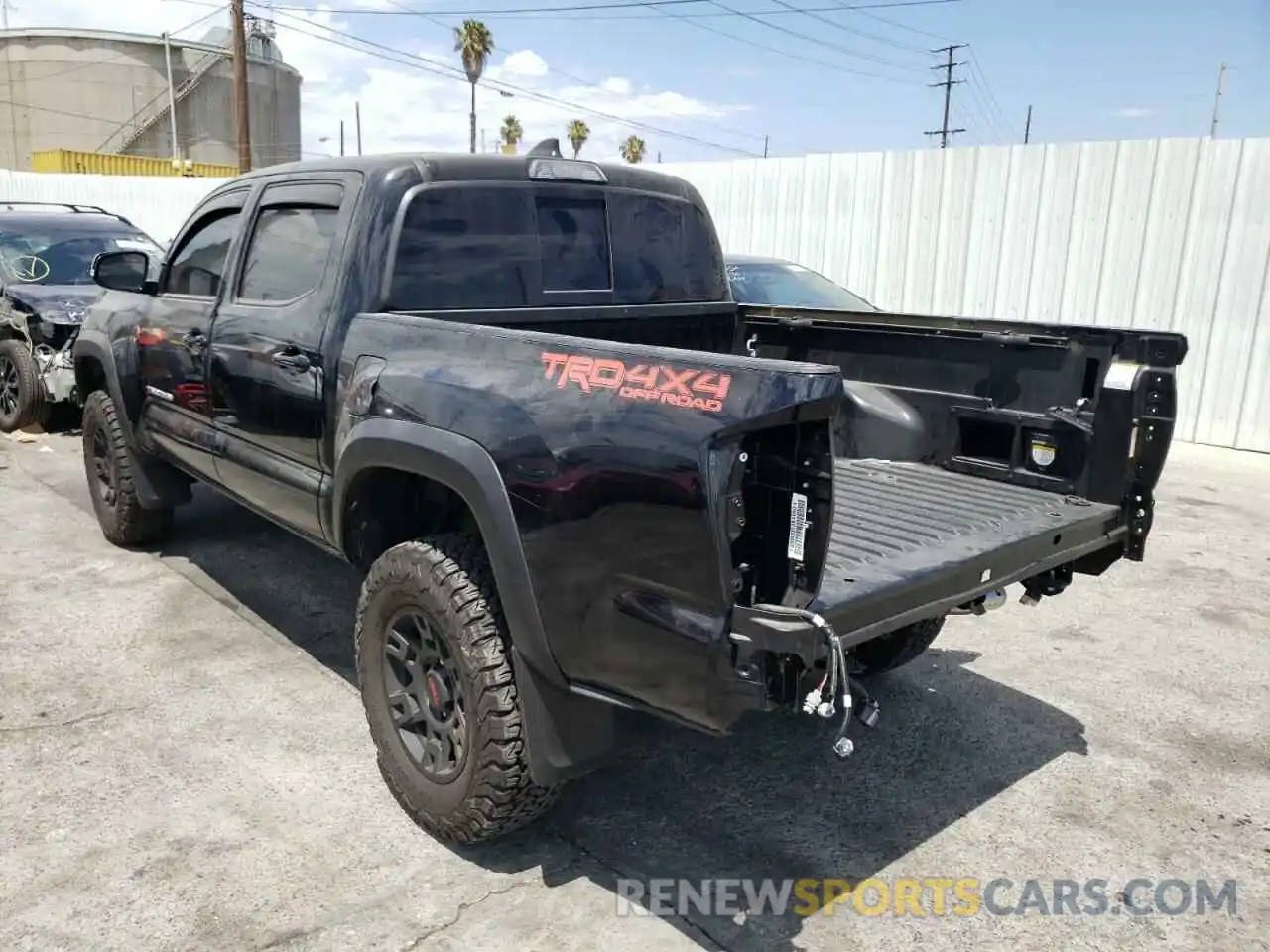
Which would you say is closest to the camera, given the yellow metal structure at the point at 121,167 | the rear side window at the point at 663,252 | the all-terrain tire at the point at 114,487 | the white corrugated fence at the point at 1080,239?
the rear side window at the point at 663,252

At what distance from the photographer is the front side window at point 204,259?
4500 millimetres

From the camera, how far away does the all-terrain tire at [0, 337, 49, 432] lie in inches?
339

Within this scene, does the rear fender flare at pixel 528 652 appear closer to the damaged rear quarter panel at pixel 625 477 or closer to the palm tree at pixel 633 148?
the damaged rear quarter panel at pixel 625 477

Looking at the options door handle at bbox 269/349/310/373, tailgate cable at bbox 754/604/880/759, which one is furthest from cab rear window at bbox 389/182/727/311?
tailgate cable at bbox 754/604/880/759

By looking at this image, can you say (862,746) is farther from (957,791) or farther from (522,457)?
(522,457)

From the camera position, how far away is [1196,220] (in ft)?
31.2

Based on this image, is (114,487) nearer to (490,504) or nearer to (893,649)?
(490,504)

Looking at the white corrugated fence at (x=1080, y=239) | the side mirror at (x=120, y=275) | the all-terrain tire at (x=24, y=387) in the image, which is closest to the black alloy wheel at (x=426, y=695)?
the side mirror at (x=120, y=275)

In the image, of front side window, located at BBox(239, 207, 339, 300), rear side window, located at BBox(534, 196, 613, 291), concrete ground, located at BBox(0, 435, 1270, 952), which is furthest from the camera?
rear side window, located at BBox(534, 196, 613, 291)

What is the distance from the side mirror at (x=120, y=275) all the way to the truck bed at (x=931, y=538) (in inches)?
139

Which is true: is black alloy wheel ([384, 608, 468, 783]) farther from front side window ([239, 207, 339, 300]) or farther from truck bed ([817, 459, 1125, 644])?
front side window ([239, 207, 339, 300])

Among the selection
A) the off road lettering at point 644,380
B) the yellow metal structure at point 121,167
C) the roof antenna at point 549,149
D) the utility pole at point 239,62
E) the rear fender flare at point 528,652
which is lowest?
the rear fender flare at point 528,652

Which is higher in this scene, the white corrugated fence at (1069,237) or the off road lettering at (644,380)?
the white corrugated fence at (1069,237)

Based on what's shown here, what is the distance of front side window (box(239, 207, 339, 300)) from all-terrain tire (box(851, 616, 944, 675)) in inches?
98.2
